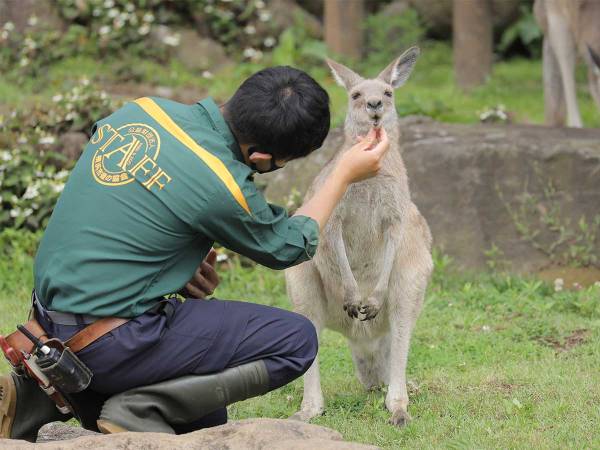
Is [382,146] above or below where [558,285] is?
above

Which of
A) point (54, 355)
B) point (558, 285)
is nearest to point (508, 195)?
point (558, 285)

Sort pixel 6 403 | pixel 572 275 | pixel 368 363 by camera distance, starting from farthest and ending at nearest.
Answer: pixel 572 275 → pixel 368 363 → pixel 6 403

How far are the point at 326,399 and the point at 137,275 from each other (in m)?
1.61

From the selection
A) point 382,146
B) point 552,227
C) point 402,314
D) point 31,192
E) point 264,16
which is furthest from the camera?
point 264,16

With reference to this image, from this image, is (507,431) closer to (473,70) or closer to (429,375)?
(429,375)

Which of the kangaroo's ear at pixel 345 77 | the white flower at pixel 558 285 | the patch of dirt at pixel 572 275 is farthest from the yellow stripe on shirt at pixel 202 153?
the patch of dirt at pixel 572 275

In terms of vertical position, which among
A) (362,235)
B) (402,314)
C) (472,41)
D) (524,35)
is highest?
(362,235)

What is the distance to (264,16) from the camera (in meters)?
11.5

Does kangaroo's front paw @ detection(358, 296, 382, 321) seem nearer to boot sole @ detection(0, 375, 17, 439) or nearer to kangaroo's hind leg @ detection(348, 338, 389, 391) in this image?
kangaroo's hind leg @ detection(348, 338, 389, 391)

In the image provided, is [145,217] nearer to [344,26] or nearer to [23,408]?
[23,408]

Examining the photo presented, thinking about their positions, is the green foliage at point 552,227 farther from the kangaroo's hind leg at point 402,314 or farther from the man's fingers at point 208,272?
the man's fingers at point 208,272

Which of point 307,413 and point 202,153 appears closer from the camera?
point 202,153

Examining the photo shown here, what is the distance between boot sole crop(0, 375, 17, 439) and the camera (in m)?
3.91

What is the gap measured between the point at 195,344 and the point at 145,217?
0.50 meters
